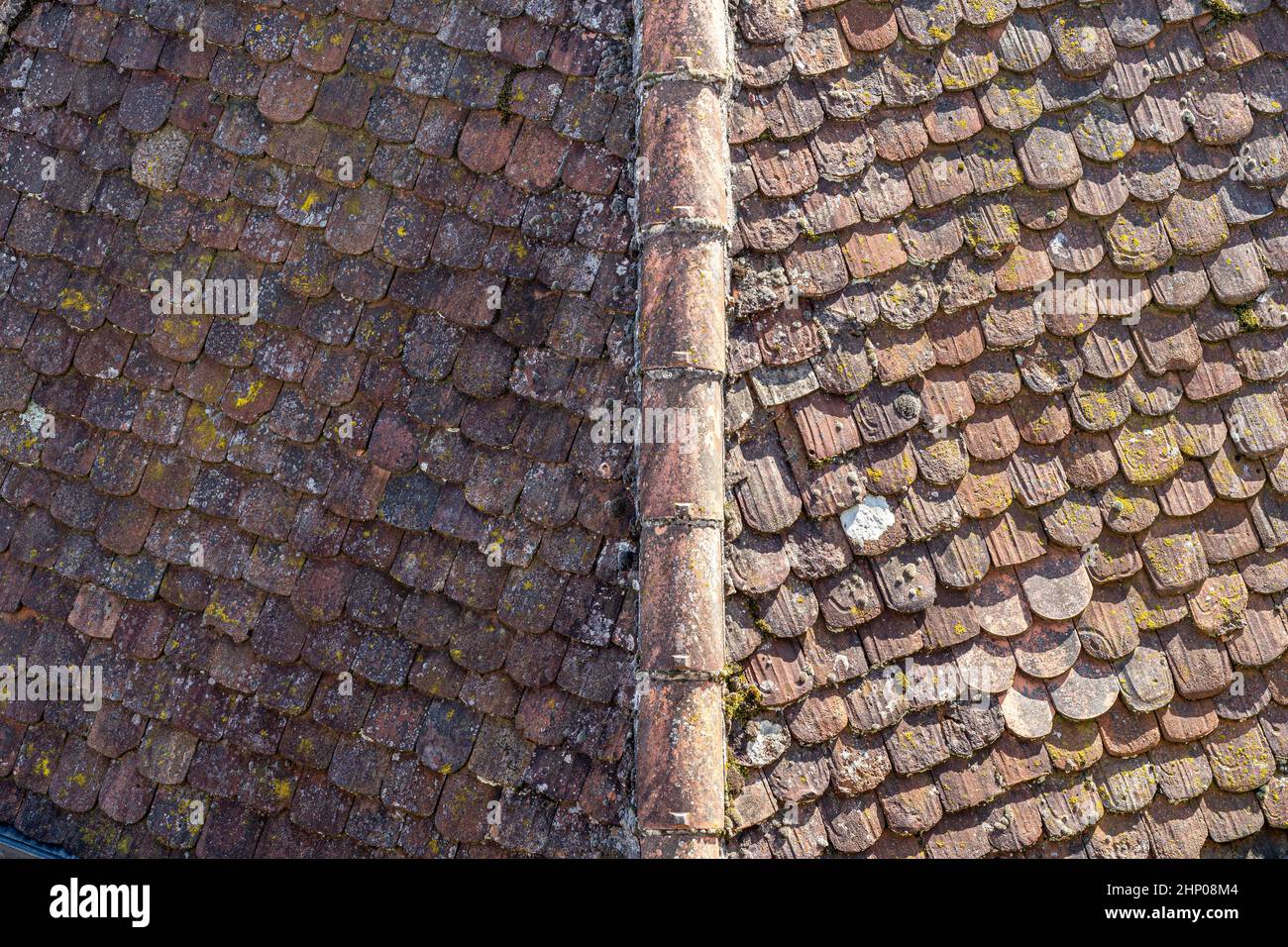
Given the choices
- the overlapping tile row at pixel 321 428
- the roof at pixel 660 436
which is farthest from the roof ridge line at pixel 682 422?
the overlapping tile row at pixel 321 428

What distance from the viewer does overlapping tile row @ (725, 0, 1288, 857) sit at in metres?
3.97

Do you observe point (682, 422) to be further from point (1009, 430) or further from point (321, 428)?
point (321, 428)

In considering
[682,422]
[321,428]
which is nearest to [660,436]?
[682,422]

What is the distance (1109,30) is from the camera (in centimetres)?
433

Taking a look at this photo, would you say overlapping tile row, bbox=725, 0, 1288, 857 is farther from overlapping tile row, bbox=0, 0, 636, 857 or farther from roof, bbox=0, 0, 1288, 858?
overlapping tile row, bbox=0, 0, 636, 857

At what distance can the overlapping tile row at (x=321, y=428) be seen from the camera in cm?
397

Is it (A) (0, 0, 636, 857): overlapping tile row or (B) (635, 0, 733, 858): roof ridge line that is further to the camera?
(A) (0, 0, 636, 857): overlapping tile row

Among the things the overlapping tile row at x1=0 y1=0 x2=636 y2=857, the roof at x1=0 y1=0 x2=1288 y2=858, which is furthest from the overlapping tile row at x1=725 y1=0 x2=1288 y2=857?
the overlapping tile row at x1=0 y1=0 x2=636 y2=857

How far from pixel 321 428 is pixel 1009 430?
240cm

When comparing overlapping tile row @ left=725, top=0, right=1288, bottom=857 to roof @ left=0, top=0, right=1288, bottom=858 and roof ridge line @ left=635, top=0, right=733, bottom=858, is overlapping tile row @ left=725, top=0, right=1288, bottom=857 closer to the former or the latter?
roof @ left=0, top=0, right=1288, bottom=858

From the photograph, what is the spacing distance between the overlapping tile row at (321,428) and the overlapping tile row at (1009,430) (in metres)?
0.53

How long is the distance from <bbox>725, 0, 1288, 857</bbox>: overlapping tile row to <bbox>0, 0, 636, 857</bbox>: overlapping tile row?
0.53 meters

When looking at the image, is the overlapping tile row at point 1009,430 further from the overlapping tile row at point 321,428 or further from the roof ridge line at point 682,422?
the overlapping tile row at point 321,428
